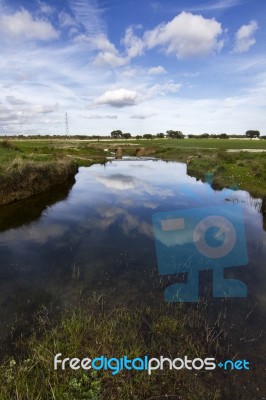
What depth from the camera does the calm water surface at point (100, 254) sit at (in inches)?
408

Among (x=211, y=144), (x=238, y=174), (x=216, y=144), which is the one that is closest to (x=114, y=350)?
(x=238, y=174)

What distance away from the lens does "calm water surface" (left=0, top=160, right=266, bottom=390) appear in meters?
10.4

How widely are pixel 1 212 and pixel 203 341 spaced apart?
1987 centimetres

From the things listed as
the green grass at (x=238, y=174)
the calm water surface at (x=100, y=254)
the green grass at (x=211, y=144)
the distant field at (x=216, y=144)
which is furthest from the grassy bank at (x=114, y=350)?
the distant field at (x=216, y=144)

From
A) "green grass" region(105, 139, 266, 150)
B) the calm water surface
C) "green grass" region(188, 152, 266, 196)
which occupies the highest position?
"green grass" region(105, 139, 266, 150)

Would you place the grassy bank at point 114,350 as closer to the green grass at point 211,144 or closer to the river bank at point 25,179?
the river bank at point 25,179

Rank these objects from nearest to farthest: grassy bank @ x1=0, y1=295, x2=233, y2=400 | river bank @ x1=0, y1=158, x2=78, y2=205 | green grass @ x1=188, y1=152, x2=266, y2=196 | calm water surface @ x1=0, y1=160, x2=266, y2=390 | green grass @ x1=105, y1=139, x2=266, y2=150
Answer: grassy bank @ x1=0, y1=295, x2=233, y2=400 < calm water surface @ x1=0, y1=160, x2=266, y2=390 < river bank @ x1=0, y1=158, x2=78, y2=205 < green grass @ x1=188, y1=152, x2=266, y2=196 < green grass @ x1=105, y1=139, x2=266, y2=150

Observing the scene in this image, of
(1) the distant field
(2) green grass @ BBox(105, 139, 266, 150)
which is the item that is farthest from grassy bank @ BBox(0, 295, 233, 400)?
(1) the distant field

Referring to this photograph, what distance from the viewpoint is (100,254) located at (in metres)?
15.3

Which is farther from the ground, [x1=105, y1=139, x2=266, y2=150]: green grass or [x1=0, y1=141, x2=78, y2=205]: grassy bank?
[x1=105, y1=139, x2=266, y2=150]: green grass

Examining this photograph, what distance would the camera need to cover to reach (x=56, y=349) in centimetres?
761

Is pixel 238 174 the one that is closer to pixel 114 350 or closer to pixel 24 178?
pixel 24 178

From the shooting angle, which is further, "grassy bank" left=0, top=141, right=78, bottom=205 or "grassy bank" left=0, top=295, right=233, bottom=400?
"grassy bank" left=0, top=141, right=78, bottom=205

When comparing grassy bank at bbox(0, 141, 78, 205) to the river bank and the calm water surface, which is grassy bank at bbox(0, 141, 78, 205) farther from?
the calm water surface
